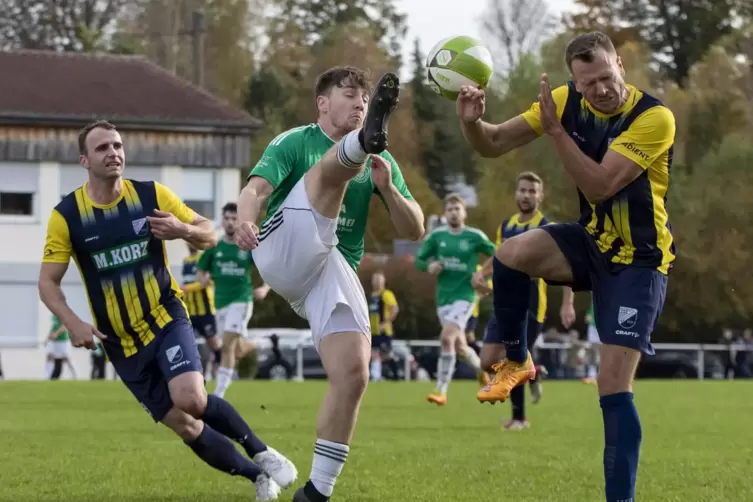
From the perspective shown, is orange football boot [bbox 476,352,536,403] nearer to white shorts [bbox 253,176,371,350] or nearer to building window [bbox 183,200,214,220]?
white shorts [bbox 253,176,371,350]

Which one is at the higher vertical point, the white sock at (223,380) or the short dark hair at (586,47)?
the short dark hair at (586,47)

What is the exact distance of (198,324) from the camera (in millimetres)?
21188

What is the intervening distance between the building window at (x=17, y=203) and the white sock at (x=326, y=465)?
37.0m

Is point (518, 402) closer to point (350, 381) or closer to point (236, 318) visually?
point (236, 318)

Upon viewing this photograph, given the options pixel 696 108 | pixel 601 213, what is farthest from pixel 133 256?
pixel 696 108

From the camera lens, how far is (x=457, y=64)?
7.25 meters

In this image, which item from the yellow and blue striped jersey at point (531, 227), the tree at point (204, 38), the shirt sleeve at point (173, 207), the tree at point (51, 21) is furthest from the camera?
the tree at point (204, 38)

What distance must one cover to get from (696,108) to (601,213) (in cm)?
4858

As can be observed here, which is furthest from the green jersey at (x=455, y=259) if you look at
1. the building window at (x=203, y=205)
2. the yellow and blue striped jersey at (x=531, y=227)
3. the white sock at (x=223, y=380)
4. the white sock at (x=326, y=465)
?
the building window at (x=203, y=205)

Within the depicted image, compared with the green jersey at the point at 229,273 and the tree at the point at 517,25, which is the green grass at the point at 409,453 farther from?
the tree at the point at 517,25

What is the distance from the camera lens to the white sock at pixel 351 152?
6846 millimetres

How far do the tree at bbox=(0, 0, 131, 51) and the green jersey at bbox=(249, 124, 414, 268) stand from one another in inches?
1945

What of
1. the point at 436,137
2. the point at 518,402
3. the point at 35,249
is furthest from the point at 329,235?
the point at 436,137

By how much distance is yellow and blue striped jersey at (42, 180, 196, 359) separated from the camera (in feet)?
27.5
